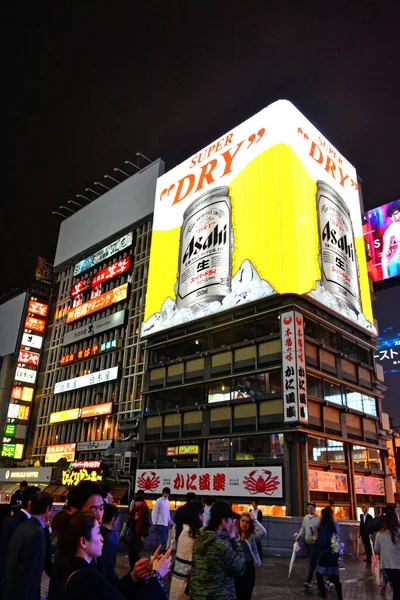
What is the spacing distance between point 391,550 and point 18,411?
44.4m

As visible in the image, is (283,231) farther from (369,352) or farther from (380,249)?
(380,249)

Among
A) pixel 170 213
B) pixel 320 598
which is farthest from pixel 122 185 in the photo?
pixel 320 598

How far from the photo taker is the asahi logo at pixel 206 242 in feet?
95.9

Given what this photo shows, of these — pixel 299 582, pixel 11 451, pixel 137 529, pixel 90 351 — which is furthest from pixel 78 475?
pixel 137 529

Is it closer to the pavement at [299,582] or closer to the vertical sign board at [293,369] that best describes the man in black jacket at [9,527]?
the pavement at [299,582]

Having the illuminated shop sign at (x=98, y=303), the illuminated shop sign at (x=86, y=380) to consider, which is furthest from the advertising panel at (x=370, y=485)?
the illuminated shop sign at (x=98, y=303)

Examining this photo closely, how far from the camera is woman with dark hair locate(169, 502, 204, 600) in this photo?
20.3ft

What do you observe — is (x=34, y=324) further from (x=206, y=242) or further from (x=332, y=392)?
(x=332, y=392)

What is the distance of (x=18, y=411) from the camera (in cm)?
4581

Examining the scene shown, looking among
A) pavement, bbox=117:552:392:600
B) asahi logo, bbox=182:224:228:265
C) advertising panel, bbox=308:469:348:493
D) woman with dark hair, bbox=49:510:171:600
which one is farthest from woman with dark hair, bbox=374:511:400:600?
asahi logo, bbox=182:224:228:265

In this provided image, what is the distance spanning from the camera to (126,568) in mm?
11844

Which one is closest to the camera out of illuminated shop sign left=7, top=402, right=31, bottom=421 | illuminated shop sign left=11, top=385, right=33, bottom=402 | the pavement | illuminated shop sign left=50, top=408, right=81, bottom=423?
the pavement

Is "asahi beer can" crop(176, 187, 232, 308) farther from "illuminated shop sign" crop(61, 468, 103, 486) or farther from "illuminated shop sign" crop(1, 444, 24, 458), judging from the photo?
"illuminated shop sign" crop(1, 444, 24, 458)

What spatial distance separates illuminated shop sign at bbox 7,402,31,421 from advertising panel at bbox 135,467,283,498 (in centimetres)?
2136
